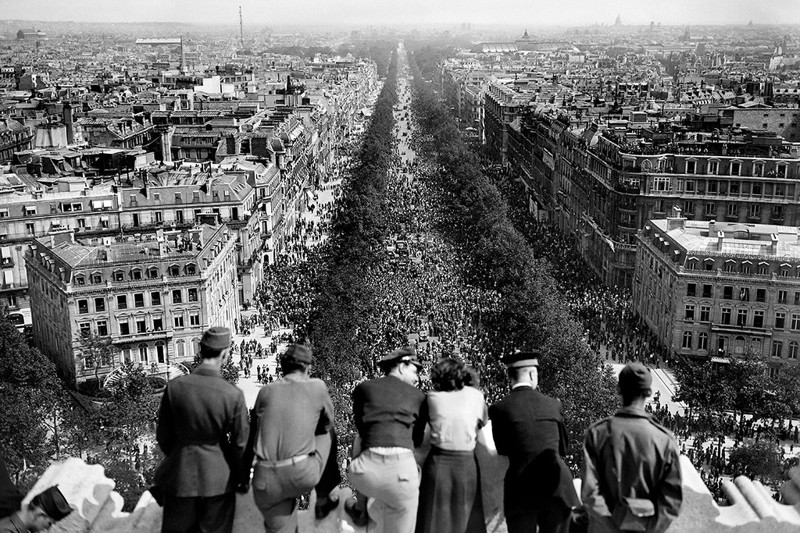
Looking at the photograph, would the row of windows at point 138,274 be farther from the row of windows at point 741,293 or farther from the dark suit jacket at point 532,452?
the dark suit jacket at point 532,452

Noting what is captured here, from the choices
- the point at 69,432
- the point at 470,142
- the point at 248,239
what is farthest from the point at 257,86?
the point at 69,432

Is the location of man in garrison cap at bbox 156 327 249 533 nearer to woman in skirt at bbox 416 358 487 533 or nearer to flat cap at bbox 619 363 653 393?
woman in skirt at bbox 416 358 487 533

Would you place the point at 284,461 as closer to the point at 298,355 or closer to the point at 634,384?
the point at 298,355

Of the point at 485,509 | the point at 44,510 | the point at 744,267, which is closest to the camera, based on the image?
the point at 44,510

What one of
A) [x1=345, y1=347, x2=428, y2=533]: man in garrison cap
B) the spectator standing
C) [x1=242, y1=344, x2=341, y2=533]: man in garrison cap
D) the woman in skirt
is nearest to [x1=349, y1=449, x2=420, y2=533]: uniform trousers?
[x1=345, y1=347, x2=428, y2=533]: man in garrison cap

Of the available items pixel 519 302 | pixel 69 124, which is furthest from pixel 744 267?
pixel 69 124

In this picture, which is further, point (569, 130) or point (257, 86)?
point (257, 86)

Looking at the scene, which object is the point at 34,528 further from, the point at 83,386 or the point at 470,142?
the point at 470,142
